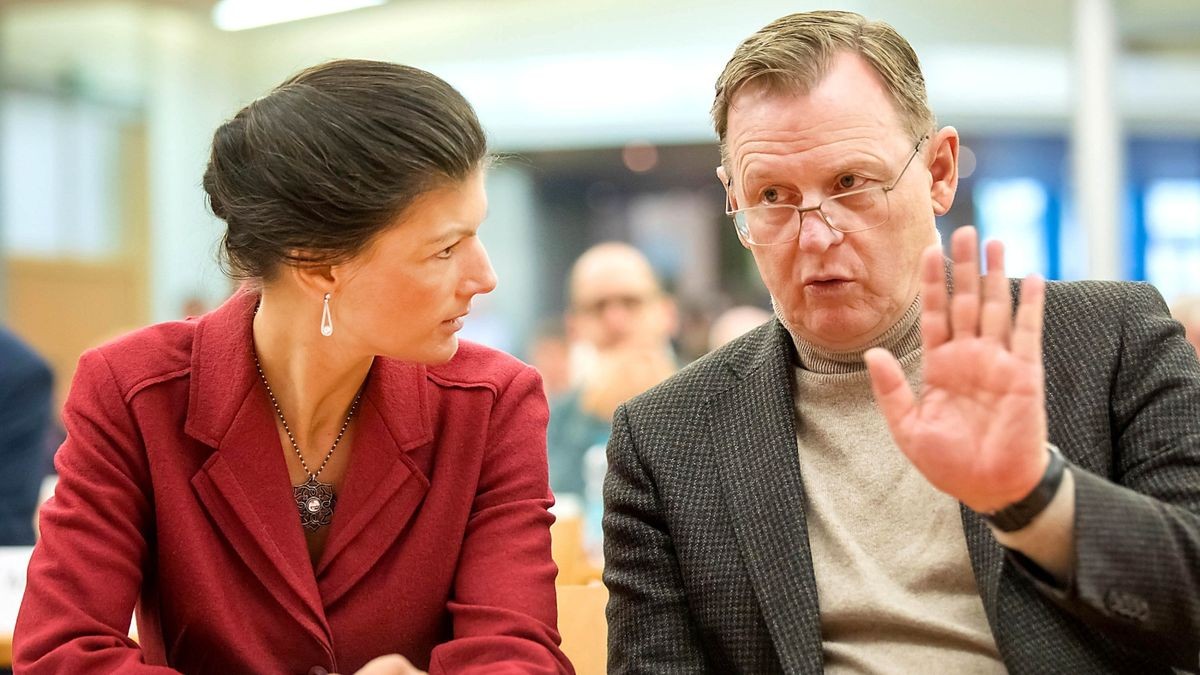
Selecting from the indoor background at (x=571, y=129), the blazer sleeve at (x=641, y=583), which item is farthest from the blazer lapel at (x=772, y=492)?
the indoor background at (x=571, y=129)

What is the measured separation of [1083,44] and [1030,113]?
0.41m

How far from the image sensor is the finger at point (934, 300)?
5.04 feet

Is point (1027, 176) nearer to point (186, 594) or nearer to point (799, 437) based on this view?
point (799, 437)

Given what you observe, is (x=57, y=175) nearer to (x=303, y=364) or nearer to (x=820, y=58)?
(x=303, y=364)

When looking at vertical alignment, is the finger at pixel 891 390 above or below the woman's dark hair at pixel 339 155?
below

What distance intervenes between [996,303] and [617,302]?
403 centimetres

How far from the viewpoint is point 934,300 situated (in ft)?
5.05

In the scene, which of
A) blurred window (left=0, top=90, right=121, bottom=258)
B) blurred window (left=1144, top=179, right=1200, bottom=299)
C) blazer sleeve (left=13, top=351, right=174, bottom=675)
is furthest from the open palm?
blurred window (left=0, top=90, right=121, bottom=258)

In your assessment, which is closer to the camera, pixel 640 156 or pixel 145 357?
pixel 145 357

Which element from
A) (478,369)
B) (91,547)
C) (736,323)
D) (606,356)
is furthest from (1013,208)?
(91,547)

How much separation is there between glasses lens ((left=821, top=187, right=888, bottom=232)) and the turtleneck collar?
0.56 feet

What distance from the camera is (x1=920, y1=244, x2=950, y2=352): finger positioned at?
154cm

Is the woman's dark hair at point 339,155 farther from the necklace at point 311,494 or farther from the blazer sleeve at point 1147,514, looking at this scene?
the blazer sleeve at point 1147,514

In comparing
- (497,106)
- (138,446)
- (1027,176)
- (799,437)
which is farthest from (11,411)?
(1027,176)
